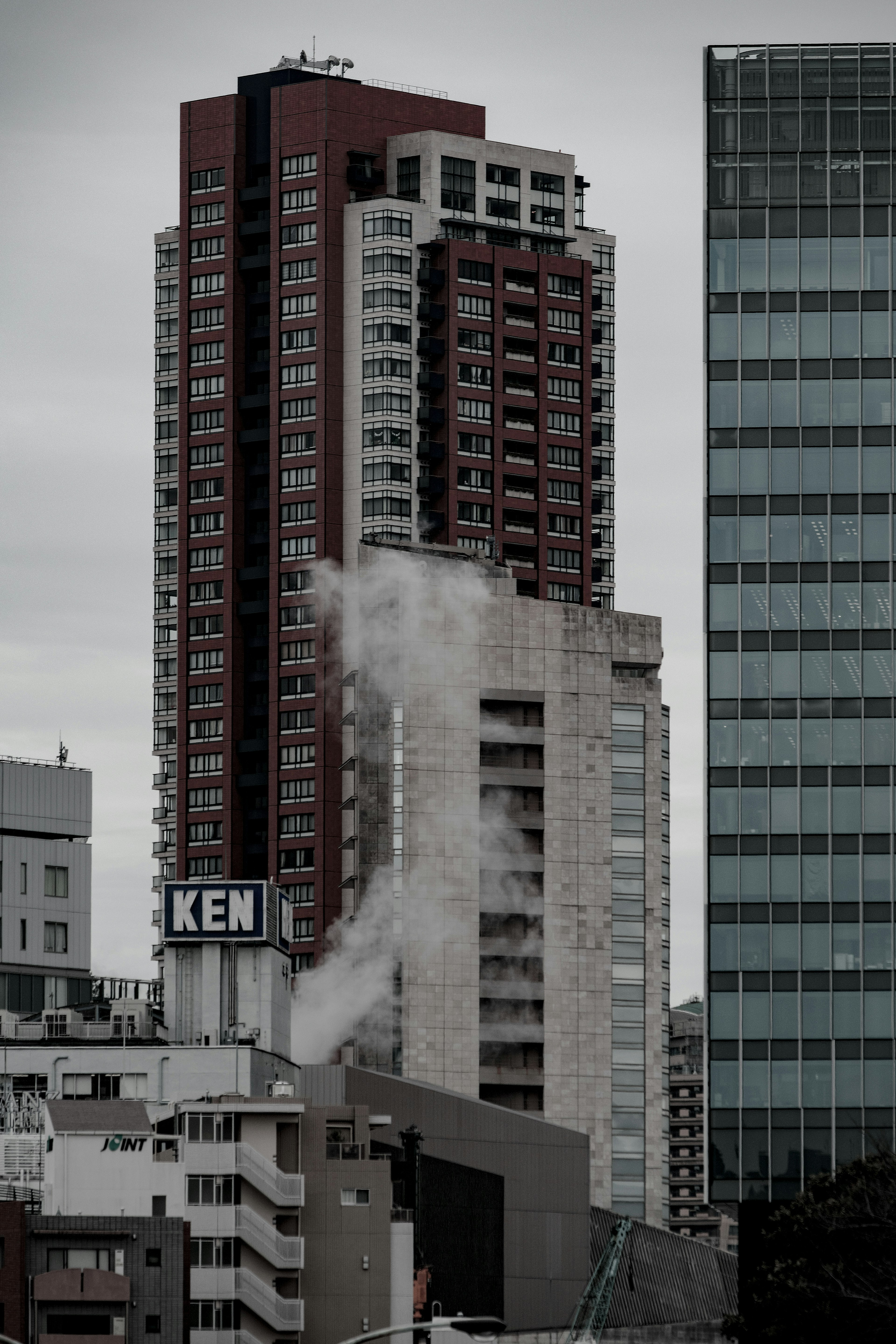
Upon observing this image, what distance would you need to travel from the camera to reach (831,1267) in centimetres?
11688

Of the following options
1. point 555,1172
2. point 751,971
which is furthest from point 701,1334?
point 751,971

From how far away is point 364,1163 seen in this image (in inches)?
5625

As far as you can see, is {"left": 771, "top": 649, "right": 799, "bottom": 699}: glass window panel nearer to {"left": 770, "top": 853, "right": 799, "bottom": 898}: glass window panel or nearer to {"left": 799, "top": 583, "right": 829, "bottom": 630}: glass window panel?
{"left": 799, "top": 583, "right": 829, "bottom": 630}: glass window panel

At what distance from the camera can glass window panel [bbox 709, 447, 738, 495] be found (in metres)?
161

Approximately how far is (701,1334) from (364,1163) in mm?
45602

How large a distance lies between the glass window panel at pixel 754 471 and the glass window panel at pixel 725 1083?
32081 millimetres

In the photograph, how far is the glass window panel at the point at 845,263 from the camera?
537 ft

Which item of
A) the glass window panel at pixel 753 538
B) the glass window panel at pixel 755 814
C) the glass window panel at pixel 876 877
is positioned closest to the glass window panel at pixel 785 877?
the glass window panel at pixel 755 814

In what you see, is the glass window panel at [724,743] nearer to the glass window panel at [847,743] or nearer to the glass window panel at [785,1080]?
the glass window panel at [847,743]

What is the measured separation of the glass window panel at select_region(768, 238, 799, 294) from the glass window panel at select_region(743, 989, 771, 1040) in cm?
4037

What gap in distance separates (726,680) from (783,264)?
24.5m

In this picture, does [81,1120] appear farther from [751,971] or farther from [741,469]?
[741,469]


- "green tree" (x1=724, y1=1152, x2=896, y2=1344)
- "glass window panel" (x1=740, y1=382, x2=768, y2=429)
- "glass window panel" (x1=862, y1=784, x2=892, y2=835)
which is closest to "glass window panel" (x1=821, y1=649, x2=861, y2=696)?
"glass window panel" (x1=862, y1=784, x2=892, y2=835)

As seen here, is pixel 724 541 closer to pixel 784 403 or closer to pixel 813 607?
pixel 813 607
